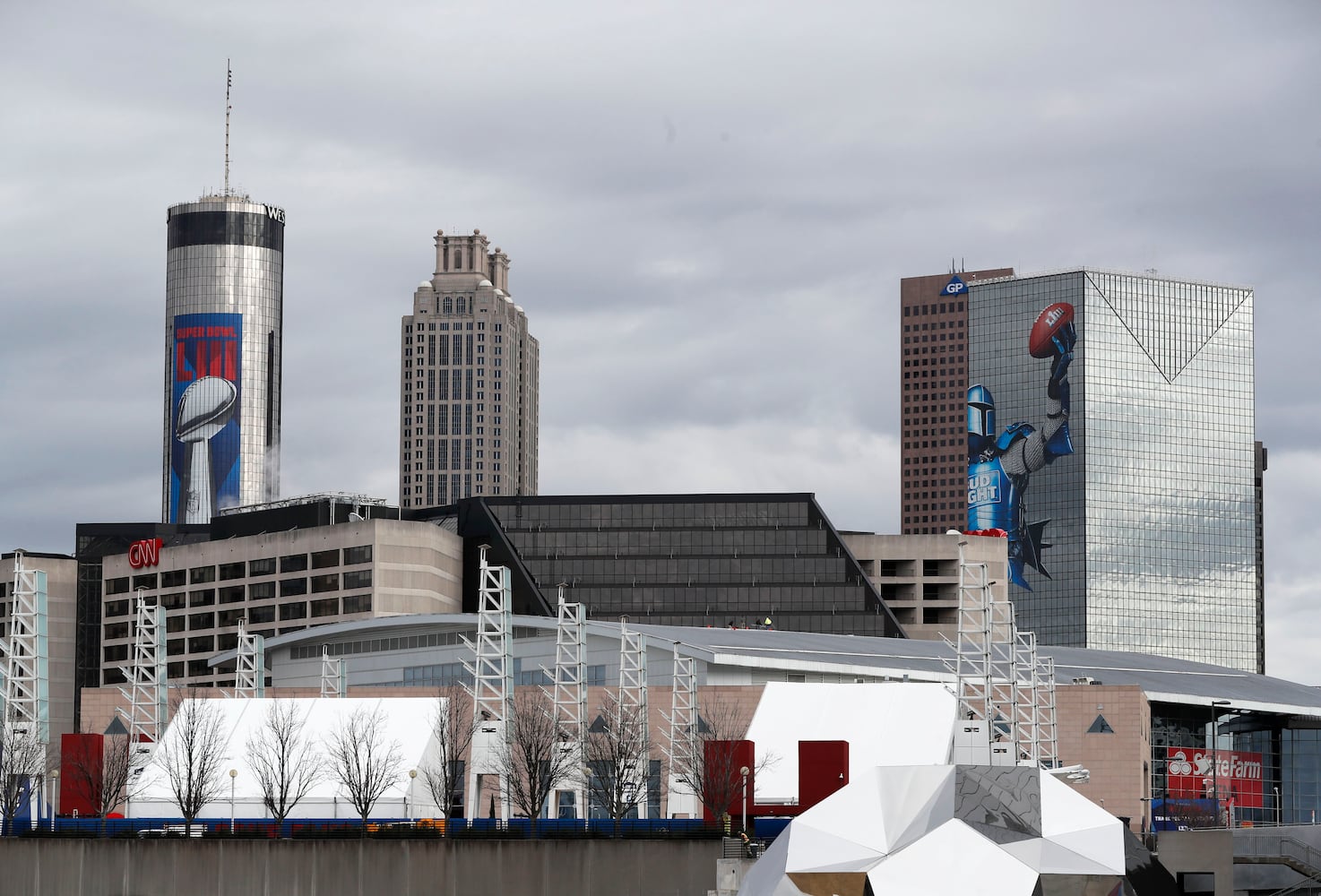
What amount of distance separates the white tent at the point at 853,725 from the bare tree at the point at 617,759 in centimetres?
650

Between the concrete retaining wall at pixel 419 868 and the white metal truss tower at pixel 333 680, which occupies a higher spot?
the white metal truss tower at pixel 333 680

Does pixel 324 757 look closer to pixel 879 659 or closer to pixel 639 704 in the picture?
pixel 639 704

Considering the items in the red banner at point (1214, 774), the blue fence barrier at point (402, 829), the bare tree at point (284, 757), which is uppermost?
the bare tree at point (284, 757)

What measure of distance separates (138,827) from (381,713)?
64.1 ft

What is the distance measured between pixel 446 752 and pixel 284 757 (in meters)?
9.68

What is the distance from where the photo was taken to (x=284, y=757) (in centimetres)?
11144

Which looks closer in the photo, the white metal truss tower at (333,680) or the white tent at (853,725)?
the white tent at (853,725)

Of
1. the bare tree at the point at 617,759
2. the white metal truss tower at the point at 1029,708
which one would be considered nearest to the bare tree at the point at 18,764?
the bare tree at the point at 617,759

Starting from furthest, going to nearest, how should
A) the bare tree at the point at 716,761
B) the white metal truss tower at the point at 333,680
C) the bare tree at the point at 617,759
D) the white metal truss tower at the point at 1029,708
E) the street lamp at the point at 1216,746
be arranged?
the street lamp at the point at 1216,746 → the white metal truss tower at the point at 333,680 → the white metal truss tower at the point at 1029,708 → the bare tree at the point at 617,759 → the bare tree at the point at 716,761

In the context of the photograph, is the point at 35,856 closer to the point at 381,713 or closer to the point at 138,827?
the point at 138,827

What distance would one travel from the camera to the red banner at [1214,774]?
16638cm

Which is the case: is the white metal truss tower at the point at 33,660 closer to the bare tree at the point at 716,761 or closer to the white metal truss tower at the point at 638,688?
the white metal truss tower at the point at 638,688

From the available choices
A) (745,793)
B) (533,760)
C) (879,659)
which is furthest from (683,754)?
(879,659)

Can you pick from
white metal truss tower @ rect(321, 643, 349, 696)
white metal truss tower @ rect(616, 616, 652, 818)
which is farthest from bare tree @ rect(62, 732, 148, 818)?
white metal truss tower @ rect(616, 616, 652, 818)
